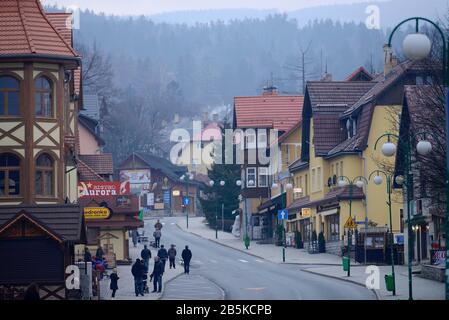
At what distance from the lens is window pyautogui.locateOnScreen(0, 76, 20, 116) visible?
42.3m

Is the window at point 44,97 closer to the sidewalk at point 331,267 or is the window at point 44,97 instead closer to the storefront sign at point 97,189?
the storefront sign at point 97,189

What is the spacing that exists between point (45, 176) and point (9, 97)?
3273 mm

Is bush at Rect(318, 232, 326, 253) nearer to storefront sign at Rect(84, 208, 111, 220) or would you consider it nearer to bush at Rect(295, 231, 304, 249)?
bush at Rect(295, 231, 304, 249)

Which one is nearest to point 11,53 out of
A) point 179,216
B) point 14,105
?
point 14,105

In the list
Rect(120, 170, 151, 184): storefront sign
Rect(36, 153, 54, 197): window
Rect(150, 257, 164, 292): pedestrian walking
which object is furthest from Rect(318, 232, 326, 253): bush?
Rect(120, 170, 151, 184): storefront sign

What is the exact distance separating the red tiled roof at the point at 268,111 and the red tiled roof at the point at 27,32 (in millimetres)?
49694

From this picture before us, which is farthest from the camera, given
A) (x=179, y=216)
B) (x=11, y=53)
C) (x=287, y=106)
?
(x=179, y=216)

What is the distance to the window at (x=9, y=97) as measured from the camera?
139 feet

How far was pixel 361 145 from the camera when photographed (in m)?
67.2

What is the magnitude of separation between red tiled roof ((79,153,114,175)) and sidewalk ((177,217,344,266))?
10604 millimetres

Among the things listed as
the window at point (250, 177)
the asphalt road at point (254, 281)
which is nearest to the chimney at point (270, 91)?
the window at point (250, 177)

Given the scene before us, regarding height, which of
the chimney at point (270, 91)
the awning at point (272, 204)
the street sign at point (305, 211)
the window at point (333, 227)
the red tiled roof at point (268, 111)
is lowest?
the window at point (333, 227)

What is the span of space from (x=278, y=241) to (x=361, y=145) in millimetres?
17174
